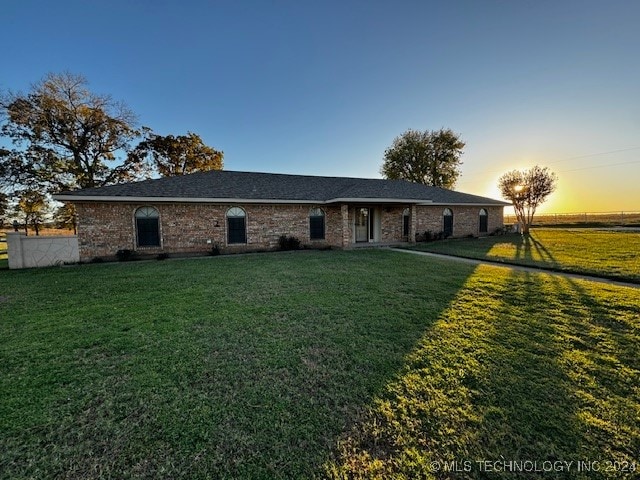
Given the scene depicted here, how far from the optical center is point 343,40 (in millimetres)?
11742

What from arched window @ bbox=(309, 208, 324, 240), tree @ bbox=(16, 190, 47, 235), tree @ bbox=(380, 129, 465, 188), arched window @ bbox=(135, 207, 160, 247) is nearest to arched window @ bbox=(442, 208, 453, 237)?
arched window @ bbox=(309, 208, 324, 240)

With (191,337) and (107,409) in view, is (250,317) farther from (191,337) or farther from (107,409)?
(107,409)

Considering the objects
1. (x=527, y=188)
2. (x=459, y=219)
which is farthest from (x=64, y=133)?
(x=527, y=188)

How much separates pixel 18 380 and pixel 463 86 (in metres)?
16.9

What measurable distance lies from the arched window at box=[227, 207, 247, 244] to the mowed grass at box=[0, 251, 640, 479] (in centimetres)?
792

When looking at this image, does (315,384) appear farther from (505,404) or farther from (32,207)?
(32,207)

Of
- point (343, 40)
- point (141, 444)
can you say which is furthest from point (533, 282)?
point (343, 40)

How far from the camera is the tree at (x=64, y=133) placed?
17.2 meters

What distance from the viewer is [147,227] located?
12031mm

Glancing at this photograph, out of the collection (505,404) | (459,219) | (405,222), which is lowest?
(505,404)

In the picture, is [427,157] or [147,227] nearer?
[147,227]

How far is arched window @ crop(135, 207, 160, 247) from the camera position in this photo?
11.9 m

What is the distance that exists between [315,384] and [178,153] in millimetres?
28626

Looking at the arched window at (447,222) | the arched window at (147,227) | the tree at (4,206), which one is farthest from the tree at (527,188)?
the tree at (4,206)
